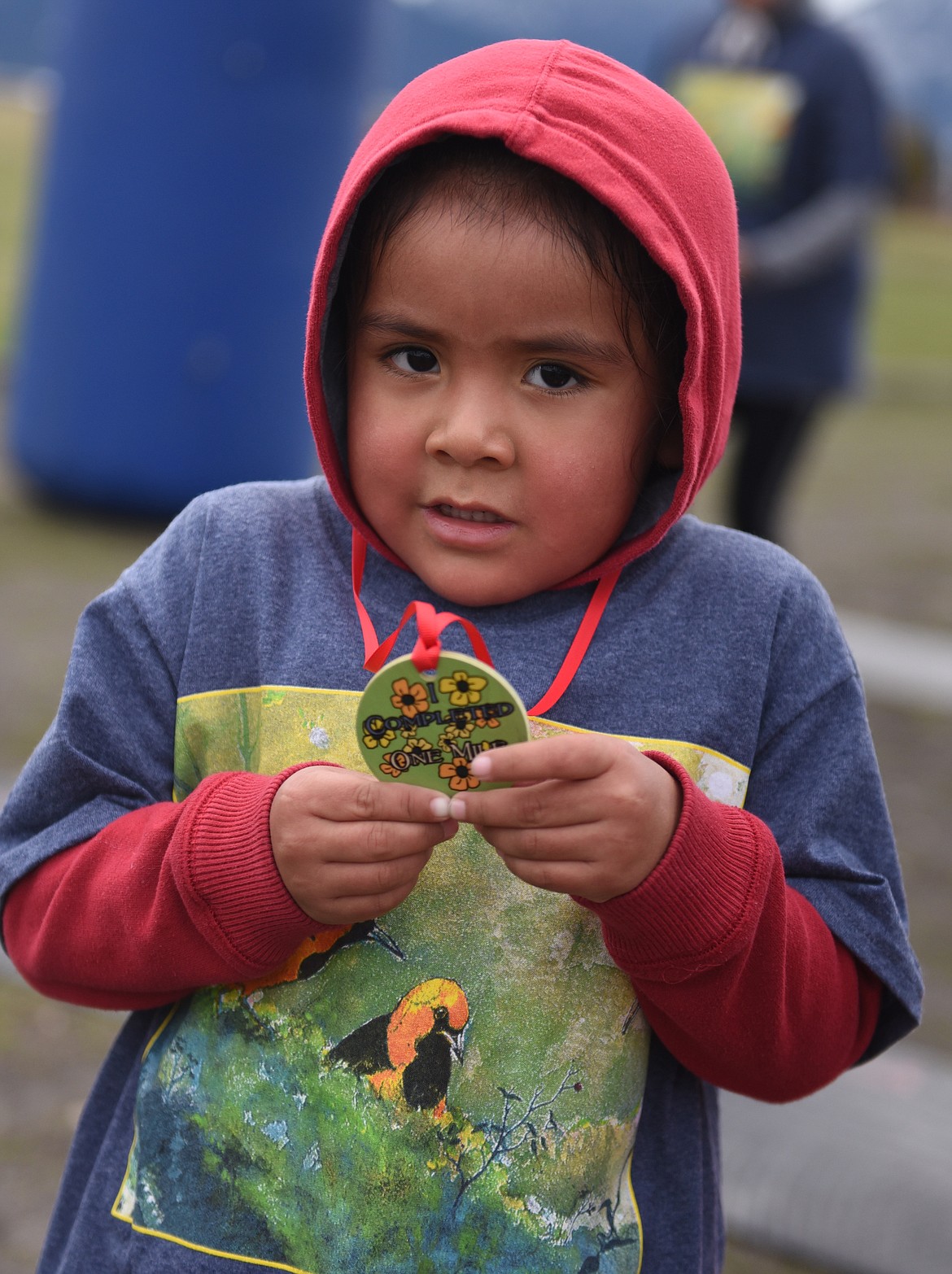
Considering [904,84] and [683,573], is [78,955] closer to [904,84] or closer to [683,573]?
[683,573]

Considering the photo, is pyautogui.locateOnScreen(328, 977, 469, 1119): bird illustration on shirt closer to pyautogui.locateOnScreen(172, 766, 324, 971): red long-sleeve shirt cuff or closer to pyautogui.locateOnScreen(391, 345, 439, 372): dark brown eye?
pyautogui.locateOnScreen(172, 766, 324, 971): red long-sleeve shirt cuff

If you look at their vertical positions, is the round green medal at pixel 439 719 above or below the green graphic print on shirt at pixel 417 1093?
above

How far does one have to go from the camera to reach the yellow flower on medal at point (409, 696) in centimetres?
104

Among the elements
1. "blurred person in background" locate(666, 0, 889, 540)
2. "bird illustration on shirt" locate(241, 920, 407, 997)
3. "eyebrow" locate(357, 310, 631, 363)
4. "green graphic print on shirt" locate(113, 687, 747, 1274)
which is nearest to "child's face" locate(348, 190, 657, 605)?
"eyebrow" locate(357, 310, 631, 363)

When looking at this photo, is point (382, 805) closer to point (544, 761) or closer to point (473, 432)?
point (544, 761)

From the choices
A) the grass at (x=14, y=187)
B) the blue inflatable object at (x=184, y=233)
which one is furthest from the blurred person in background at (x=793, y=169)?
the grass at (x=14, y=187)

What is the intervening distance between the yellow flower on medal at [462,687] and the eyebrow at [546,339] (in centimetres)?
28

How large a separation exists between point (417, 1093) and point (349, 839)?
0.77 ft

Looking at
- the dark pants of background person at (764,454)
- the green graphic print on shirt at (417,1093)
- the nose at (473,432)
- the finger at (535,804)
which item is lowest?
the dark pants of background person at (764,454)

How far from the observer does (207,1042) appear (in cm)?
122

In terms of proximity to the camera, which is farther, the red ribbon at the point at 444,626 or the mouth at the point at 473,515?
the mouth at the point at 473,515

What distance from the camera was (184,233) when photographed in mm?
5203

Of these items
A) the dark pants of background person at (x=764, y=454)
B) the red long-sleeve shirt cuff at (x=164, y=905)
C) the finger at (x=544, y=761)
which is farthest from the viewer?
the dark pants of background person at (x=764, y=454)

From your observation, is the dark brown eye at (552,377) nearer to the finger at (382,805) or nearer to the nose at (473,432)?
the nose at (473,432)
